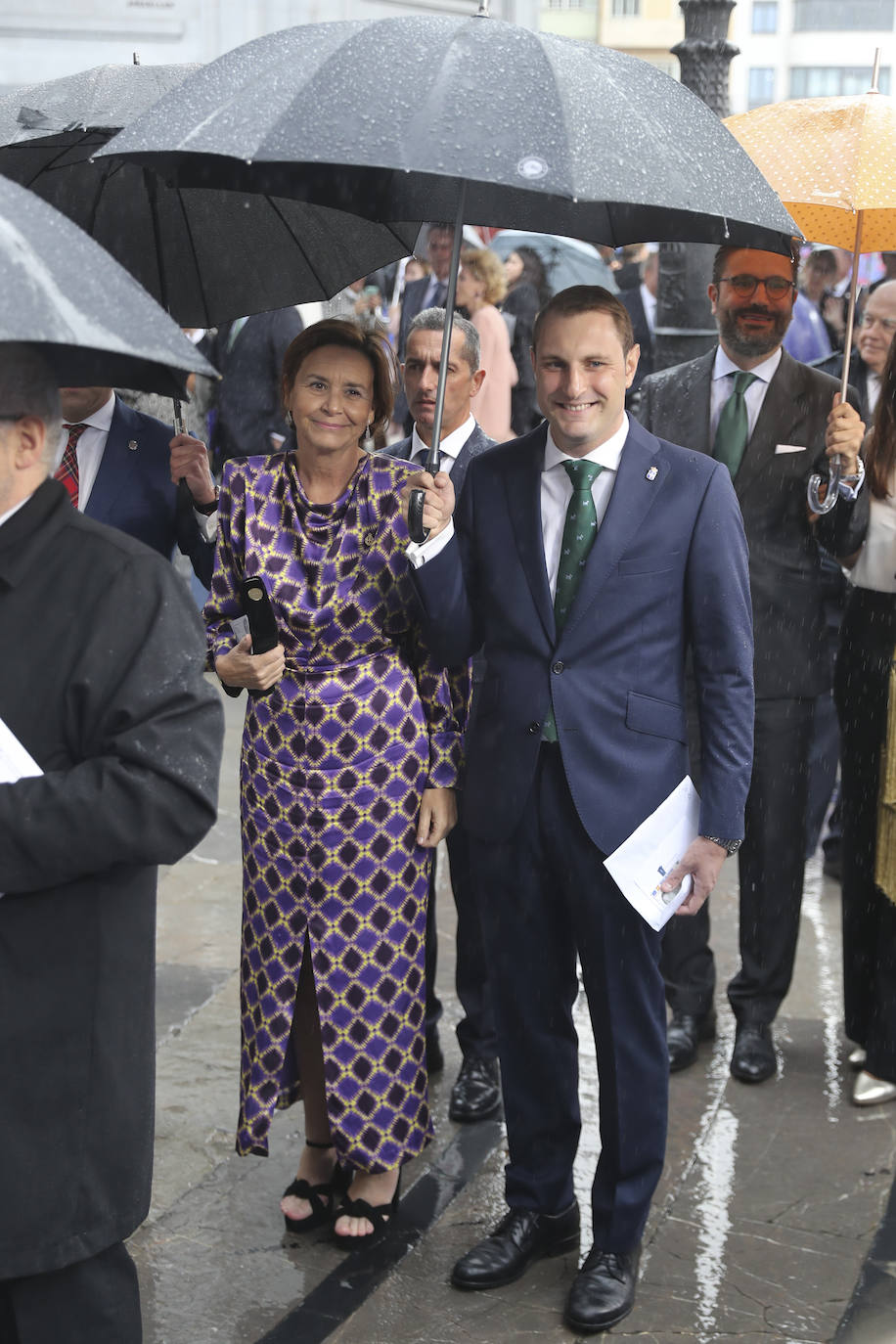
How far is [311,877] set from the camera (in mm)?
3523

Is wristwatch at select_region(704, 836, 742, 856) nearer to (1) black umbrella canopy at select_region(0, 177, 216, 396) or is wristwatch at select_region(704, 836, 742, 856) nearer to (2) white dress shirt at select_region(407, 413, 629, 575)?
(2) white dress shirt at select_region(407, 413, 629, 575)

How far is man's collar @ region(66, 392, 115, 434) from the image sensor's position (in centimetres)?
379

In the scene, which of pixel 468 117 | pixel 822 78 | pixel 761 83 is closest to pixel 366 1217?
pixel 468 117

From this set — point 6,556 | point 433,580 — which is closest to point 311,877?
point 433,580

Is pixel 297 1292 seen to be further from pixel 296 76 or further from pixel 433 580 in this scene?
pixel 296 76

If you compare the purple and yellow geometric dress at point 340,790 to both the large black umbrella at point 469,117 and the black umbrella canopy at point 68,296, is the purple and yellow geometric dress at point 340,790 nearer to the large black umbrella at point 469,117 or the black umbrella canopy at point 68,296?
the large black umbrella at point 469,117

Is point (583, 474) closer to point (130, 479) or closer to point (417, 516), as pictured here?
point (417, 516)

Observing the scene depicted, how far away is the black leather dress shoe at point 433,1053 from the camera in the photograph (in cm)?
450

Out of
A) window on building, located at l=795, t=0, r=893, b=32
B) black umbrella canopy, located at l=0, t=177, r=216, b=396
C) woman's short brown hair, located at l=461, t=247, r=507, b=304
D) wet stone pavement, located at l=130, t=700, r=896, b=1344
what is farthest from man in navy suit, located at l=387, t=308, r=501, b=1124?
window on building, located at l=795, t=0, r=893, b=32

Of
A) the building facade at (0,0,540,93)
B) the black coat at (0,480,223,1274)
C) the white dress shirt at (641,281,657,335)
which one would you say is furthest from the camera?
the building facade at (0,0,540,93)

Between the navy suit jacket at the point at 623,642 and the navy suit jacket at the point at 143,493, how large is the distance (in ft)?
2.42

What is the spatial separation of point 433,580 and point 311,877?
2.39ft

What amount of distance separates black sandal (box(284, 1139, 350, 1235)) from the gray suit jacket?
1.74 meters

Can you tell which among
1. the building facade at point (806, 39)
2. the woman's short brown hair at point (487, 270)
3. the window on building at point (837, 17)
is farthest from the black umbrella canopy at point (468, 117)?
the window on building at point (837, 17)
